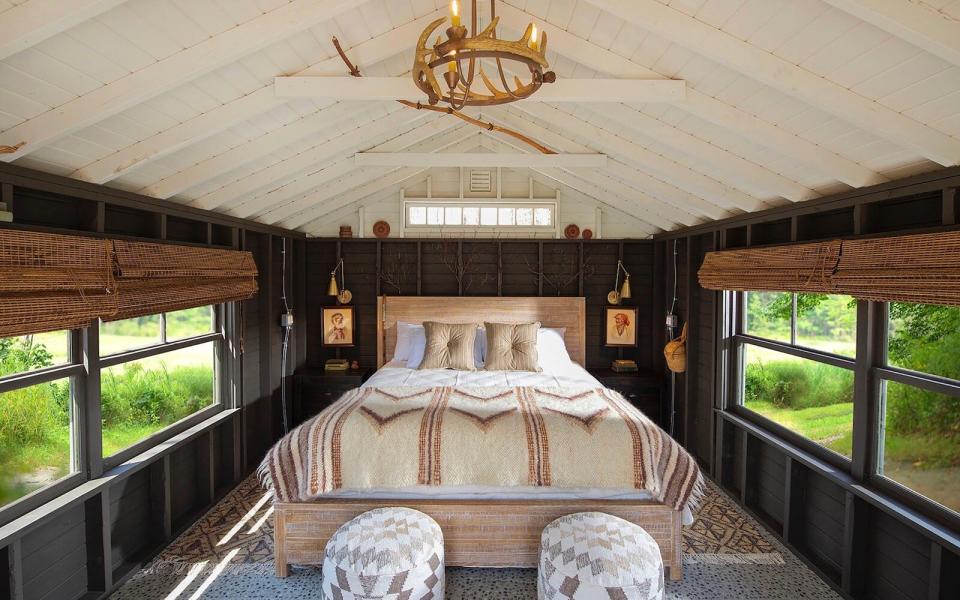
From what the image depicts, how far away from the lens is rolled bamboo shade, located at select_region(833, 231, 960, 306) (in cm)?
210

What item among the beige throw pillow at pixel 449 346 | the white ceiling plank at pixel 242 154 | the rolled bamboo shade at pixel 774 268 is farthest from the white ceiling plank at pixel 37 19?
the beige throw pillow at pixel 449 346

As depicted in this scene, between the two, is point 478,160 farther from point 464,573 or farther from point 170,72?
point 464,573

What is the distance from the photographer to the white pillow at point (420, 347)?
4.93m

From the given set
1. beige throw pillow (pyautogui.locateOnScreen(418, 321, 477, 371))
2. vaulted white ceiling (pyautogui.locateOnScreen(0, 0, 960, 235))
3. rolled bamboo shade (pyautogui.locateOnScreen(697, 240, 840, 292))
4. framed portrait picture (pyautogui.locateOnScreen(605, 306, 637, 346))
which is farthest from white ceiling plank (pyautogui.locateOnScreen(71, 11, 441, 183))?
framed portrait picture (pyautogui.locateOnScreen(605, 306, 637, 346))

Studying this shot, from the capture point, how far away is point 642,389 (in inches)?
211

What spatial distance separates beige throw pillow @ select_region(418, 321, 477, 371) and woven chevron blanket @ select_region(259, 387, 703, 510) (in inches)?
66.3

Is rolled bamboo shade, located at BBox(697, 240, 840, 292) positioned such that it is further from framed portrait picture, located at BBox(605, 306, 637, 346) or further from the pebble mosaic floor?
the pebble mosaic floor

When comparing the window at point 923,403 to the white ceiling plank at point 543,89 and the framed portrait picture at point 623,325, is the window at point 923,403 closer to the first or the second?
the white ceiling plank at point 543,89

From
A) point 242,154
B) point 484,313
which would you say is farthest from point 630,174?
point 242,154

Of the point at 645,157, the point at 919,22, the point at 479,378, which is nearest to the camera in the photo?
the point at 919,22

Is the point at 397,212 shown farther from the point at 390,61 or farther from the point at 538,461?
the point at 538,461

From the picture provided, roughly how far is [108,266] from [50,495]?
3.79 ft

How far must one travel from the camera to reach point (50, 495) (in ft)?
8.14

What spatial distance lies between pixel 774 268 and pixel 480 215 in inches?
122
